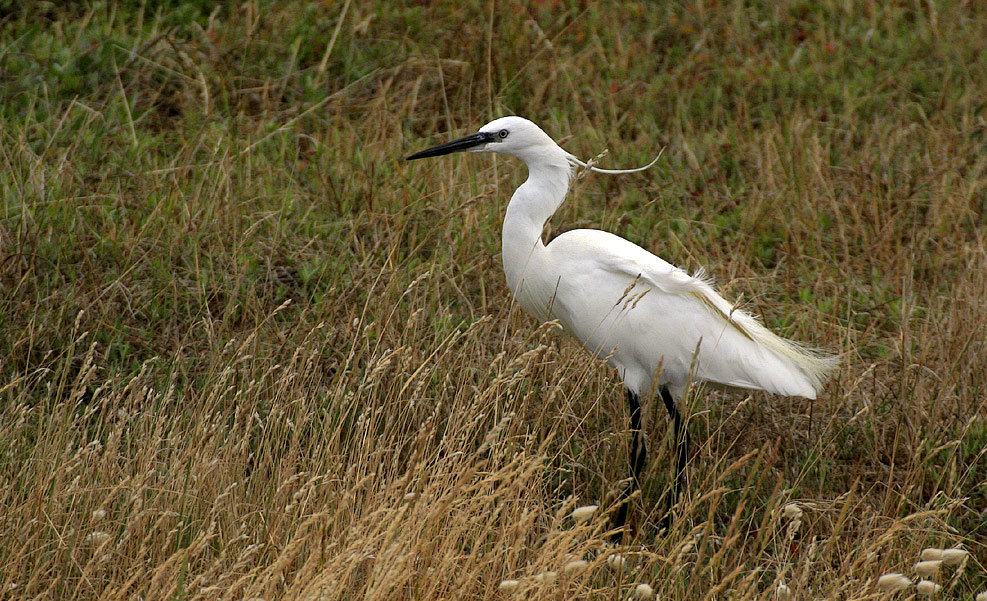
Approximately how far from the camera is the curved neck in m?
3.36

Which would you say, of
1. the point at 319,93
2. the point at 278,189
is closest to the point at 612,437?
the point at 278,189

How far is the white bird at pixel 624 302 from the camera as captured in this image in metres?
3.34

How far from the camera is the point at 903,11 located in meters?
6.39

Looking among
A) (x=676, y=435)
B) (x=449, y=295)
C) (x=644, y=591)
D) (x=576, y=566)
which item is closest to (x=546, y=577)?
(x=576, y=566)

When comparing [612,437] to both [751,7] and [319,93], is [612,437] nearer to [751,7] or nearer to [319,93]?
[319,93]

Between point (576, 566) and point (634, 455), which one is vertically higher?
point (576, 566)

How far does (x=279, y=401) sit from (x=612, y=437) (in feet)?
3.60

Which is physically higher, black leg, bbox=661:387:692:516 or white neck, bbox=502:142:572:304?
white neck, bbox=502:142:572:304

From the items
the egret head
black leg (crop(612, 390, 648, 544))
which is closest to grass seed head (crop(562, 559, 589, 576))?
black leg (crop(612, 390, 648, 544))

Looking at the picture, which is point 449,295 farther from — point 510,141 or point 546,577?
point 546,577

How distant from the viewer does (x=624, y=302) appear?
11.3 ft

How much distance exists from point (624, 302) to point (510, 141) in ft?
2.16

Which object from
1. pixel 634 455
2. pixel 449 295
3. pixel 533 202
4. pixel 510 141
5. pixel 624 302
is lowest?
pixel 634 455

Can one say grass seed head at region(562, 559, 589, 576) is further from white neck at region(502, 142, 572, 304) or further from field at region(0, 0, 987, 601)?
white neck at region(502, 142, 572, 304)
